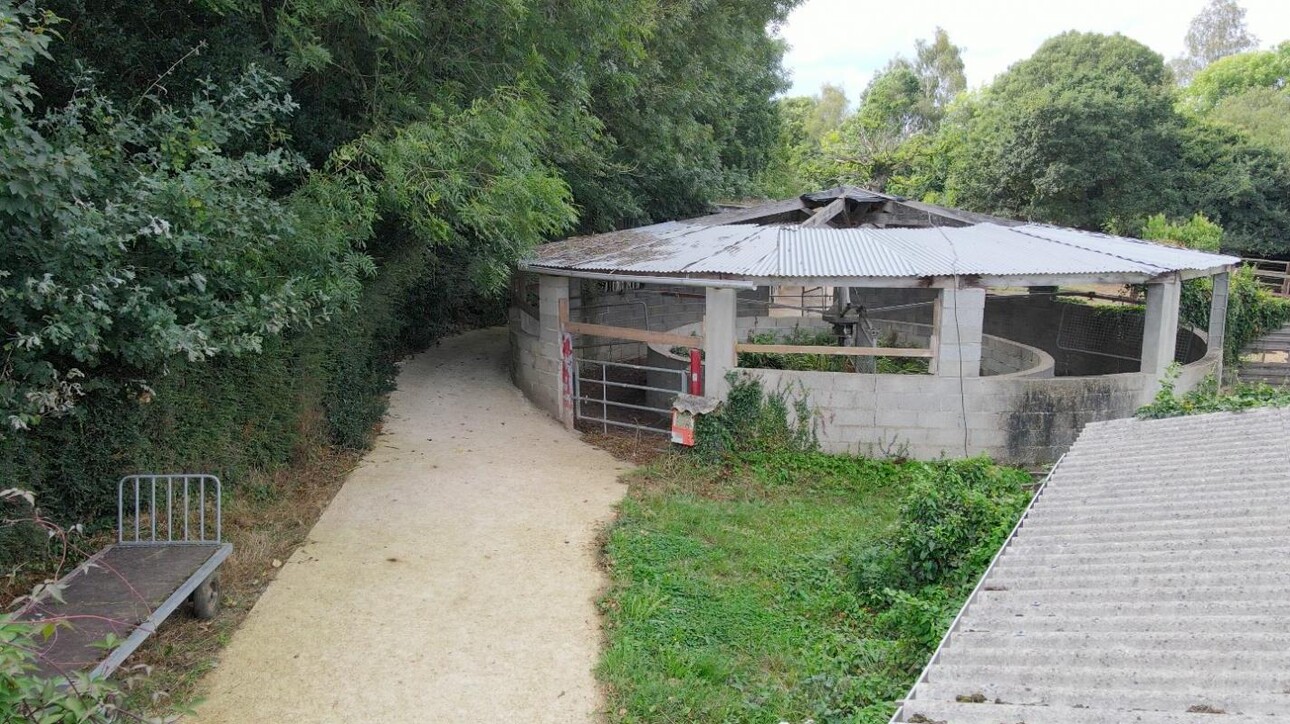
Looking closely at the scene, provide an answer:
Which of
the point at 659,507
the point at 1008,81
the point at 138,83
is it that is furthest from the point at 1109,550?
the point at 1008,81

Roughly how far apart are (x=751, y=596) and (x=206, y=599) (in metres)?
4.18

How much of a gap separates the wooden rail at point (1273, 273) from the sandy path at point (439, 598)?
910 inches

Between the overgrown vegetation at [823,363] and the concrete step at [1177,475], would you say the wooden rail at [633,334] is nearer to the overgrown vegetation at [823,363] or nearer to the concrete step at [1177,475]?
the overgrown vegetation at [823,363]

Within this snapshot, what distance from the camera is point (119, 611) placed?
17.1 feet

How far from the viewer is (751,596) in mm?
7211

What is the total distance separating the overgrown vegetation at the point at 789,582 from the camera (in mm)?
5664

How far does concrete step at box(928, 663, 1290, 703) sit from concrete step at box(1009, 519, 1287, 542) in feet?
5.17

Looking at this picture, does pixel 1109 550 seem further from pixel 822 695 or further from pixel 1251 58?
pixel 1251 58

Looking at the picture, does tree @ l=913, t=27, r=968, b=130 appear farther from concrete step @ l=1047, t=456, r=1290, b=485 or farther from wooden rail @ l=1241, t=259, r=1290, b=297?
concrete step @ l=1047, t=456, r=1290, b=485

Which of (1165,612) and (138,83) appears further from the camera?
(138,83)

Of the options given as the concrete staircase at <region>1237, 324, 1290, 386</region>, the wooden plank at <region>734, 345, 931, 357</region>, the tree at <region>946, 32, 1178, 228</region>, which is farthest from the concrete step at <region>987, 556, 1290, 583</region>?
the tree at <region>946, 32, 1178, 228</region>

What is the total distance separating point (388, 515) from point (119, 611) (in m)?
3.83

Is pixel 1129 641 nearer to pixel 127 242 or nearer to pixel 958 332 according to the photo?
pixel 127 242

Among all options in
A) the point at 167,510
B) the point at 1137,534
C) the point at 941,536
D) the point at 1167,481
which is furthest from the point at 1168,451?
the point at 167,510
